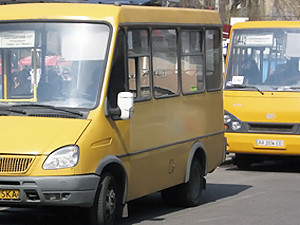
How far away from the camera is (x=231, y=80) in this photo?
1844 cm

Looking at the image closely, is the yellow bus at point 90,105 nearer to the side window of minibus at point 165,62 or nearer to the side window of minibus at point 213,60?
the side window of minibus at point 165,62

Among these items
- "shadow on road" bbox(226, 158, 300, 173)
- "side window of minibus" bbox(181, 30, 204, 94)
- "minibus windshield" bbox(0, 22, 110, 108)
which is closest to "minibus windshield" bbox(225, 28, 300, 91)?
"shadow on road" bbox(226, 158, 300, 173)

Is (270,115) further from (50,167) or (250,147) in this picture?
(50,167)

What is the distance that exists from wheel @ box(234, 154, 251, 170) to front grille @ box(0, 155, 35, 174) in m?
9.77

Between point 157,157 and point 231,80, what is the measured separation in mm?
7092

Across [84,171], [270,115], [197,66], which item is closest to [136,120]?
[84,171]

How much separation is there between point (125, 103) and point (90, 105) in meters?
0.36

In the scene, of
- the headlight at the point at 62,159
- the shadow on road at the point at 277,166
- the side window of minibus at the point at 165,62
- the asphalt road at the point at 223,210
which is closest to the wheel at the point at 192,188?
the asphalt road at the point at 223,210

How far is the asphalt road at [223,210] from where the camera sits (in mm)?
11383

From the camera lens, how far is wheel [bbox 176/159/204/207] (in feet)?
42.2

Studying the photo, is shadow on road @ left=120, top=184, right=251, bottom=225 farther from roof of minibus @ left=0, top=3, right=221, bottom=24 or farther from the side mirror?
roof of minibus @ left=0, top=3, right=221, bottom=24

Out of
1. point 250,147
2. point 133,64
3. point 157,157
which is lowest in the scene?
point 250,147

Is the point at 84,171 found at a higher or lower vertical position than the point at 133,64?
lower

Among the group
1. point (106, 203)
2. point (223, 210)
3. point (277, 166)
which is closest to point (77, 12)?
point (106, 203)
